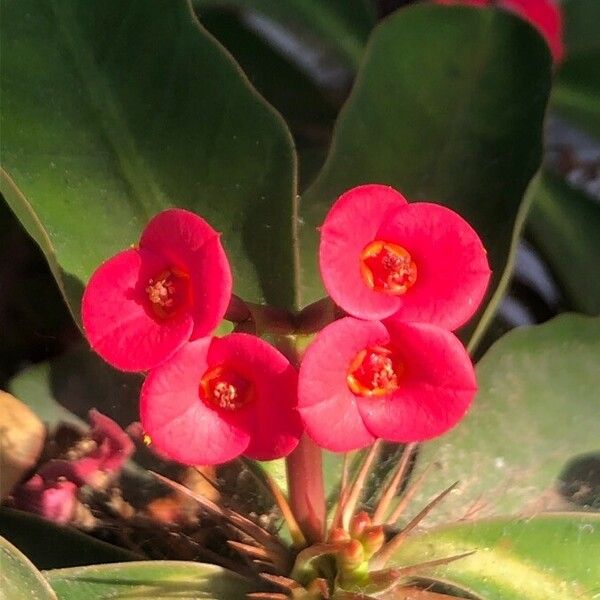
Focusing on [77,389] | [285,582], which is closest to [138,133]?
[77,389]

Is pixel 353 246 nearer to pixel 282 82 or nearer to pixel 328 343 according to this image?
pixel 328 343

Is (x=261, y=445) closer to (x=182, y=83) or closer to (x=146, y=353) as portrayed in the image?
(x=146, y=353)

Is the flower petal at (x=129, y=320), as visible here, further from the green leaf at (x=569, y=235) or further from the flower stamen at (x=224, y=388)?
the green leaf at (x=569, y=235)

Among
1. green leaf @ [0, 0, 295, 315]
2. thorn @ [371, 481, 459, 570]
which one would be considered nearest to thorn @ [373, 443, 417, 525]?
thorn @ [371, 481, 459, 570]

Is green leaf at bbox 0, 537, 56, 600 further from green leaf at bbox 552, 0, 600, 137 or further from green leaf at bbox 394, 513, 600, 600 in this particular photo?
green leaf at bbox 552, 0, 600, 137

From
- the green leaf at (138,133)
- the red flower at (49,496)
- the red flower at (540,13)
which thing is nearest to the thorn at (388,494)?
the green leaf at (138,133)

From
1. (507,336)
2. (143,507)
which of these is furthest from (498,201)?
(143,507)
